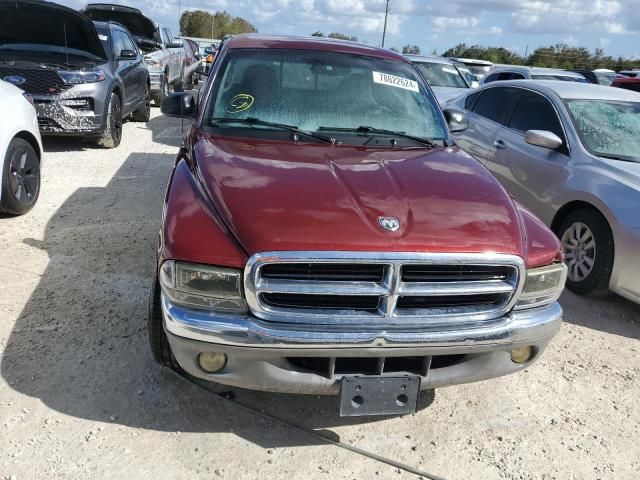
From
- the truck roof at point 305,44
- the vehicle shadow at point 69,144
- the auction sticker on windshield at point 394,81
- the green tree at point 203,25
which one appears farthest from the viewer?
the green tree at point 203,25

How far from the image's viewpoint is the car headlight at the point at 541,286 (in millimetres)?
2680

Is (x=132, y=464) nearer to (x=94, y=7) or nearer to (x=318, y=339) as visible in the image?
(x=318, y=339)

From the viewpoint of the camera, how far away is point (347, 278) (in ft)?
8.02

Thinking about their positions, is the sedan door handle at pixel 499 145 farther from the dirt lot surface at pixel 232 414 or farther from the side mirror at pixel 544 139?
the dirt lot surface at pixel 232 414

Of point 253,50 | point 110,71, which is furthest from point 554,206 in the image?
point 110,71

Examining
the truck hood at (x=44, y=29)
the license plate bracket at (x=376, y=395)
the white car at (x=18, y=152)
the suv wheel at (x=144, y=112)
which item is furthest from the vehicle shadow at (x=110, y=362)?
the suv wheel at (x=144, y=112)

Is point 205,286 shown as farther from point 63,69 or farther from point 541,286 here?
point 63,69

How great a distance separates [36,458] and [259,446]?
39.4 inches

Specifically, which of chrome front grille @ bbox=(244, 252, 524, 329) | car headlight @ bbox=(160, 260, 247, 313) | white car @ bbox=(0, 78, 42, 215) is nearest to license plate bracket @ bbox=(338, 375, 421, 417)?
chrome front grille @ bbox=(244, 252, 524, 329)

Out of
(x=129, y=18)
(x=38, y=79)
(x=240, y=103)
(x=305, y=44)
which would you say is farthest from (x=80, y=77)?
(x=129, y=18)

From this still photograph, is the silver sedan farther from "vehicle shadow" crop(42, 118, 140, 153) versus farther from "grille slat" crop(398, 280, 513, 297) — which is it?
"vehicle shadow" crop(42, 118, 140, 153)

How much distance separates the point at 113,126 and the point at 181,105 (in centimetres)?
463

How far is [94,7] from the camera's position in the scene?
13.8 metres

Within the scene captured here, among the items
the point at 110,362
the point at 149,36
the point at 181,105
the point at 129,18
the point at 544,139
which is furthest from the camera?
the point at 149,36
